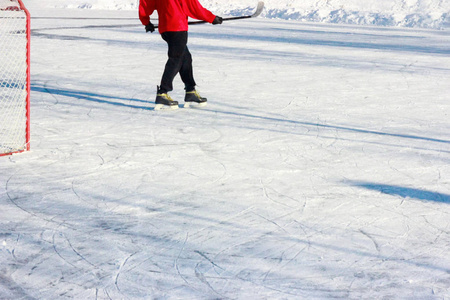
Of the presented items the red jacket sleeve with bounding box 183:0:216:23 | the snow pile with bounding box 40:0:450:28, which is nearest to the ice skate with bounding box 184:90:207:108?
the red jacket sleeve with bounding box 183:0:216:23

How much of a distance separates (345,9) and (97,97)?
60.9 ft

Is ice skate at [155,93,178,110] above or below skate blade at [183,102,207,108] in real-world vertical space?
above

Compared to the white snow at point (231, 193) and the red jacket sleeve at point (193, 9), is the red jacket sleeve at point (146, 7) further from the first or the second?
the white snow at point (231, 193)

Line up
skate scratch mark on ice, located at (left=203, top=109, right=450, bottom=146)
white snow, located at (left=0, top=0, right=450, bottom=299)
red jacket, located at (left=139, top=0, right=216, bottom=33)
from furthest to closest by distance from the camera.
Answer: red jacket, located at (left=139, top=0, right=216, bottom=33) → skate scratch mark on ice, located at (left=203, top=109, right=450, bottom=146) → white snow, located at (left=0, top=0, right=450, bottom=299)

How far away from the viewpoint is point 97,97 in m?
6.28

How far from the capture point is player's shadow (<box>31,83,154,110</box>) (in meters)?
6.00

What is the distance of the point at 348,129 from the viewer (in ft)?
16.7

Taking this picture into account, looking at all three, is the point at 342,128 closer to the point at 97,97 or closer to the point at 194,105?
the point at 194,105

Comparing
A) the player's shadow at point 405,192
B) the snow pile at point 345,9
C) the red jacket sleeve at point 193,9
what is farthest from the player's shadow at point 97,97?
the snow pile at point 345,9

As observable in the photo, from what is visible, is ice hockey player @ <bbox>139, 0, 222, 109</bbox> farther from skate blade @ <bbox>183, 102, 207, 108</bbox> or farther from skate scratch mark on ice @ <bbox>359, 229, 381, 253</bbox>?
skate scratch mark on ice @ <bbox>359, 229, 381, 253</bbox>

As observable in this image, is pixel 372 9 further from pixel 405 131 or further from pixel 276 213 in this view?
pixel 276 213

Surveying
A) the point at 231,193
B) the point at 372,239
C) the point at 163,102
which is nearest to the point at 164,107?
the point at 163,102

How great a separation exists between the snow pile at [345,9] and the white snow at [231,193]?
14481 millimetres

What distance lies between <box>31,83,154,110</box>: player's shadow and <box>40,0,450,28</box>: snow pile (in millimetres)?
Answer: 16168
